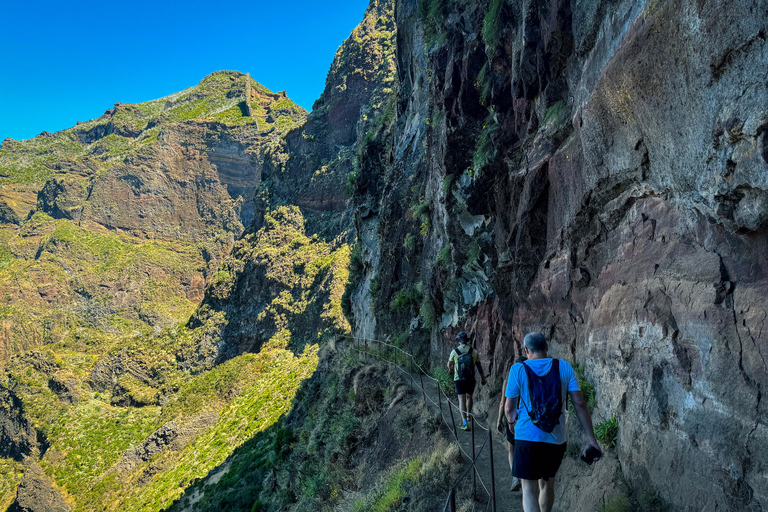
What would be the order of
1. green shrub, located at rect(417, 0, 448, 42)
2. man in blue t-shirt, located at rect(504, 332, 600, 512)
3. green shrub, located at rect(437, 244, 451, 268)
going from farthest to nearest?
green shrub, located at rect(417, 0, 448, 42)
green shrub, located at rect(437, 244, 451, 268)
man in blue t-shirt, located at rect(504, 332, 600, 512)

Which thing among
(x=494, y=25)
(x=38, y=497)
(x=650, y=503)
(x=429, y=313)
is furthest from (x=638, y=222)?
(x=38, y=497)

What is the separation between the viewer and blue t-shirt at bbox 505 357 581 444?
12.3 feet

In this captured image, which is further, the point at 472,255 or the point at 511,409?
the point at 472,255

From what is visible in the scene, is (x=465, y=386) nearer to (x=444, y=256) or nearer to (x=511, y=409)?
(x=511, y=409)

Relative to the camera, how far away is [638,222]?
516 cm

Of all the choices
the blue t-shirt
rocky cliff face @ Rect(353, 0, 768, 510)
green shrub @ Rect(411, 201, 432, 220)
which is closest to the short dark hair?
the blue t-shirt

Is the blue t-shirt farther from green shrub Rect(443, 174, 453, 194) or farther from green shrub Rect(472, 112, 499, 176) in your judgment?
green shrub Rect(443, 174, 453, 194)

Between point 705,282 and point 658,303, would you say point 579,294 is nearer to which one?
point 658,303

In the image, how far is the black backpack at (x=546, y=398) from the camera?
3.71m

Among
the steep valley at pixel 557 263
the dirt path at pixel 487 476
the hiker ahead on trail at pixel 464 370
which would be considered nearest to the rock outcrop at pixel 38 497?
the steep valley at pixel 557 263

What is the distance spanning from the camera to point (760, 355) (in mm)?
3352

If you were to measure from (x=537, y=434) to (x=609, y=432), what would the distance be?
190 centimetres

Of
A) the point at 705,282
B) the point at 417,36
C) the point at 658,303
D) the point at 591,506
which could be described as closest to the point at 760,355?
the point at 705,282

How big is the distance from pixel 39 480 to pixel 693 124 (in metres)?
57.2
